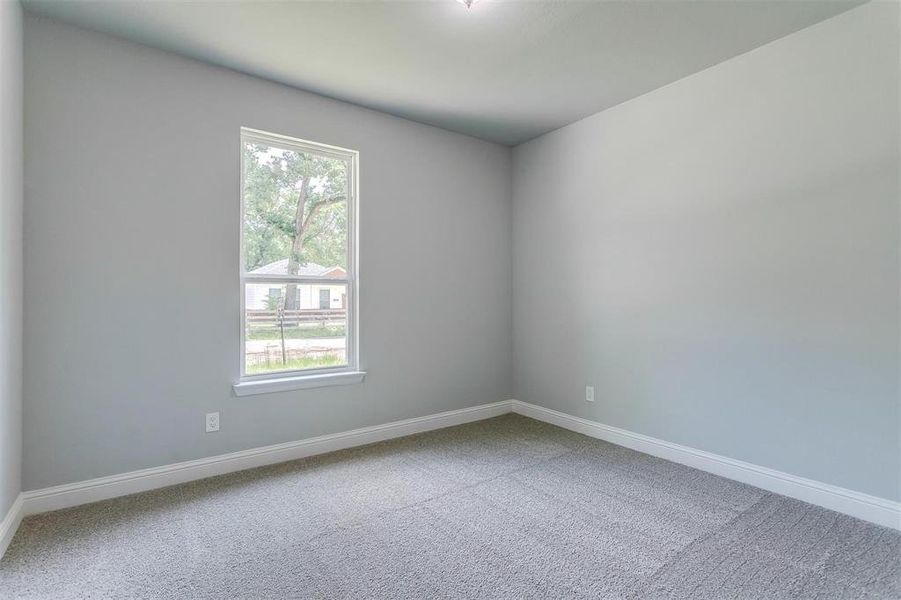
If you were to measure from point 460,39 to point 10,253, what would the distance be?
2.51 m

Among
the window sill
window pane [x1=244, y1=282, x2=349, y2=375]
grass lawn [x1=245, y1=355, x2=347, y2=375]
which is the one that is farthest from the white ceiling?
the window sill

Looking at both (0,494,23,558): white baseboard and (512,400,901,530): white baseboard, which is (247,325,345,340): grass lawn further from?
(512,400,901,530): white baseboard

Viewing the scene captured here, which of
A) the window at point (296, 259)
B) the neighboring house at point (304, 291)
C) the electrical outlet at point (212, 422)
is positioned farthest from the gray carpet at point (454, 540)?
the neighboring house at point (304, 291)

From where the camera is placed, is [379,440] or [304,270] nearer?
[304,270]

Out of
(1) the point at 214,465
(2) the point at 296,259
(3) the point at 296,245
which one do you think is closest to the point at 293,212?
(3) the point at 296,245

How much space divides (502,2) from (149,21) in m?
1.87

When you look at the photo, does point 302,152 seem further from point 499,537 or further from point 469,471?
point 499,537

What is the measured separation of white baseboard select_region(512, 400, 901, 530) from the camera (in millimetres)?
2273

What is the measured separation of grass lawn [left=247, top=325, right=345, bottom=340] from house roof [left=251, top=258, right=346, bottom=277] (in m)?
0.38

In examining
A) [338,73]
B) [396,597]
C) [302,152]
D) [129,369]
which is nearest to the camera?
[396,597]

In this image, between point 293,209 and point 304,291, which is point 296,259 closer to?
point 304,291

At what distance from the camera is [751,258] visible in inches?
108

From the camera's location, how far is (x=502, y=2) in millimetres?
2248

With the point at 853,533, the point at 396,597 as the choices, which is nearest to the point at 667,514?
the point at 853,533
